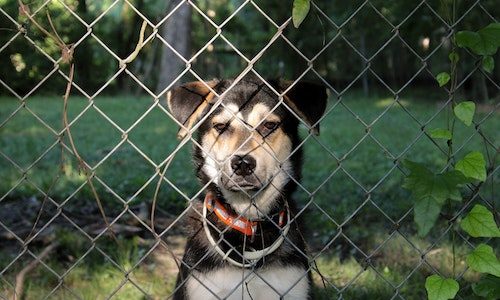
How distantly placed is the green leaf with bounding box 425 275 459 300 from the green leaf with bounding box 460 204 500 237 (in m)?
0.21

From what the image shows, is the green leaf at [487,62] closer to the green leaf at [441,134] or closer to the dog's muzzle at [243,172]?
the green leaf at [441,134]

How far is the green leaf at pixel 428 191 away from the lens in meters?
2.31

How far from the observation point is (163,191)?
20.7 feet

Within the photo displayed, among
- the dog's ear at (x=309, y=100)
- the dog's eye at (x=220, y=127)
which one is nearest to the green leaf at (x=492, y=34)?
the dog's ear at (x=309, y=100)

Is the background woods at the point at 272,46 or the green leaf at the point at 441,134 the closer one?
the green leaf at the point at 441,134

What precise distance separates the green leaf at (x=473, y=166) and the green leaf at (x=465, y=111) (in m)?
0.15

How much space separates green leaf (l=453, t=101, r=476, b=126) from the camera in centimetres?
239

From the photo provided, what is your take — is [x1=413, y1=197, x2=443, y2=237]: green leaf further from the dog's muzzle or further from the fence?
the dog's muzzle

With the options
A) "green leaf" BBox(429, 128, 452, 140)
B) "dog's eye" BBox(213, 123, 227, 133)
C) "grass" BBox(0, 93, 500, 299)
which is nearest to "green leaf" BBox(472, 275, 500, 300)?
"grass" BBox(0, 93, 500, 299)

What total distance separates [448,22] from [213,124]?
144 centimetres

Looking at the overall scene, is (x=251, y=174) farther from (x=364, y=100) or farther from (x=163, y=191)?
(x=364, y=100)

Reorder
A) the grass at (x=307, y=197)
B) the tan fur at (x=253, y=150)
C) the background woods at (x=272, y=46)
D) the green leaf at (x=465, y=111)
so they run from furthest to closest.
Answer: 1. the background woods at (x=272, y=46)
2. the grass at (x=307, y=197)
3. the tan fur at (x=253, y=150)
4. the green leaf at (x=465, y=111)

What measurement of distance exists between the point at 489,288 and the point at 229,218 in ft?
4.16

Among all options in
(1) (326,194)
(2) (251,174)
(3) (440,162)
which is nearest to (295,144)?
(2) (251,174)
